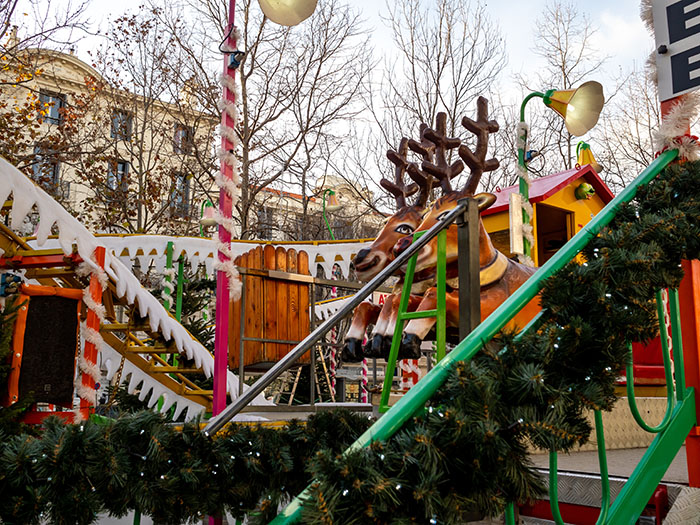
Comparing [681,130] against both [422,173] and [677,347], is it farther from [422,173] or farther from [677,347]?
[422,173]

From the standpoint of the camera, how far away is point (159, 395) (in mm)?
9266

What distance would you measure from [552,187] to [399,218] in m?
3.43

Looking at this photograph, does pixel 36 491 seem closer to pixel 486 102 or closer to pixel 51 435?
pixel 51 435

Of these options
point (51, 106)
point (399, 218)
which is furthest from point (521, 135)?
point (51, 106)

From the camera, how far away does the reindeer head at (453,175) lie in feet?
15.5

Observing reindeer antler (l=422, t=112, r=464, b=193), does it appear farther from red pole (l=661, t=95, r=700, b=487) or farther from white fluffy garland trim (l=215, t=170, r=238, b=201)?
red pole (l=661, t=95, r=700, b=487)

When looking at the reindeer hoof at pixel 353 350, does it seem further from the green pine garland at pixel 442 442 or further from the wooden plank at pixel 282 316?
the wooden plank at pixel 282 316

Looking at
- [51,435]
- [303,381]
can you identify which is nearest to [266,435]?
[51,435]

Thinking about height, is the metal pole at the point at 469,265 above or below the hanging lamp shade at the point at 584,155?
below

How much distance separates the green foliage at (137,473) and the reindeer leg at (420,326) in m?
1.54

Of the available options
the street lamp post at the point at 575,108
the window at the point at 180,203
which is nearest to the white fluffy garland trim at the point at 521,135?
the street lamp post at the point at 575,108

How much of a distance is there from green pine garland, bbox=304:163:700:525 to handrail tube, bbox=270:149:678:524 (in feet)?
0.14

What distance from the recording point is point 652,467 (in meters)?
2.84

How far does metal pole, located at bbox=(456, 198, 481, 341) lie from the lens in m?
3.44
